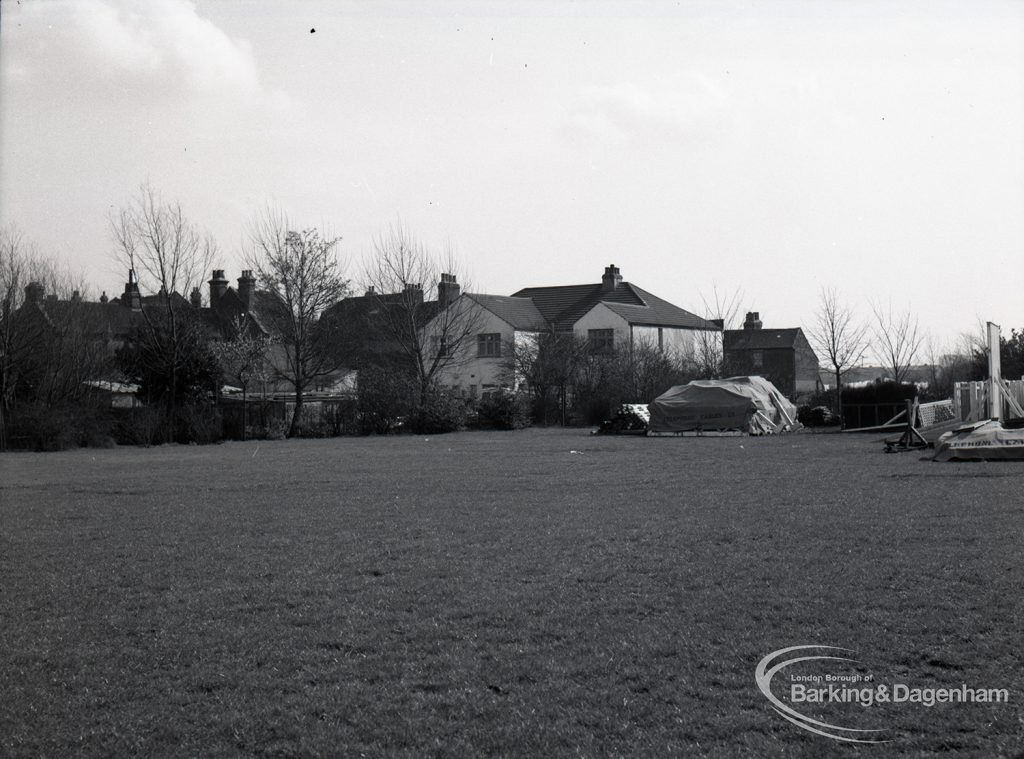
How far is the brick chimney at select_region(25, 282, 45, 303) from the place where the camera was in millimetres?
34000

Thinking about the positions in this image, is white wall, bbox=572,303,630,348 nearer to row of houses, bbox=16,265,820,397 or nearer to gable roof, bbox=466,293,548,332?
row of houses, bbox=16,265,820,397

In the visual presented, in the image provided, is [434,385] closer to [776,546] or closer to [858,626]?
[776,546]

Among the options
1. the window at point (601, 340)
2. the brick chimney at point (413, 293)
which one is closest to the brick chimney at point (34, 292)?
the brick chimney at point (413, 293)

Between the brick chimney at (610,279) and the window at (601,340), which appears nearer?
the window at (601,340)

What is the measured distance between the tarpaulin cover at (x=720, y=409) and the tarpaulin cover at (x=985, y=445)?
13653 millimetres

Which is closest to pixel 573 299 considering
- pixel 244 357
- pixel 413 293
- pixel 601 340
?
pixel 601 340

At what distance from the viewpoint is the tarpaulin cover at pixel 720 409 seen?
1241 inches

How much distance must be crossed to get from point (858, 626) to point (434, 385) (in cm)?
3573

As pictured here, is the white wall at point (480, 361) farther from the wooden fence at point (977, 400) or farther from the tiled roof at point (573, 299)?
the wooden fence at point (977, 400)

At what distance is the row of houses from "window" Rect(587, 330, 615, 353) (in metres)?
0.06

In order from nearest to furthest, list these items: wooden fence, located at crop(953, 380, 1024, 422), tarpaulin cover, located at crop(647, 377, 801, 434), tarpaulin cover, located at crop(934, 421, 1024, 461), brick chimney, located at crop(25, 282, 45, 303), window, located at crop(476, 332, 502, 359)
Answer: tarpaulin cover, located at crop(934, 421, 1024, 461) < wooden fence, located at crop(953, 380, 1024, 422) < tarpaulin cover, located at crop(647, 377, 801, 434) < brick chimney, located at crop(25, 282, 45, 303) < window, located at crop(476, 332, 502, 359)

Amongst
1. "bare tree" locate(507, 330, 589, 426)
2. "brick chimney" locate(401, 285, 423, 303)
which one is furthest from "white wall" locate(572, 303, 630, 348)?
"brick chimney" locate(401, 285, 423, 303)

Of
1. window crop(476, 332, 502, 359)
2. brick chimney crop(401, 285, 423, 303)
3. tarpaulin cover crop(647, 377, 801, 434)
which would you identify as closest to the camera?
tarpaulin cover crop(647, 377, 801, 434)

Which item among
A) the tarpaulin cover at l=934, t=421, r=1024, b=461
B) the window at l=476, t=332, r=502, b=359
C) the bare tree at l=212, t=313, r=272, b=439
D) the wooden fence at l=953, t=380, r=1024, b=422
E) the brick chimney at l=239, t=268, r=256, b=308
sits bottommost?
the tarpaulin cover at l=934, t=421, r=1024, b=461
